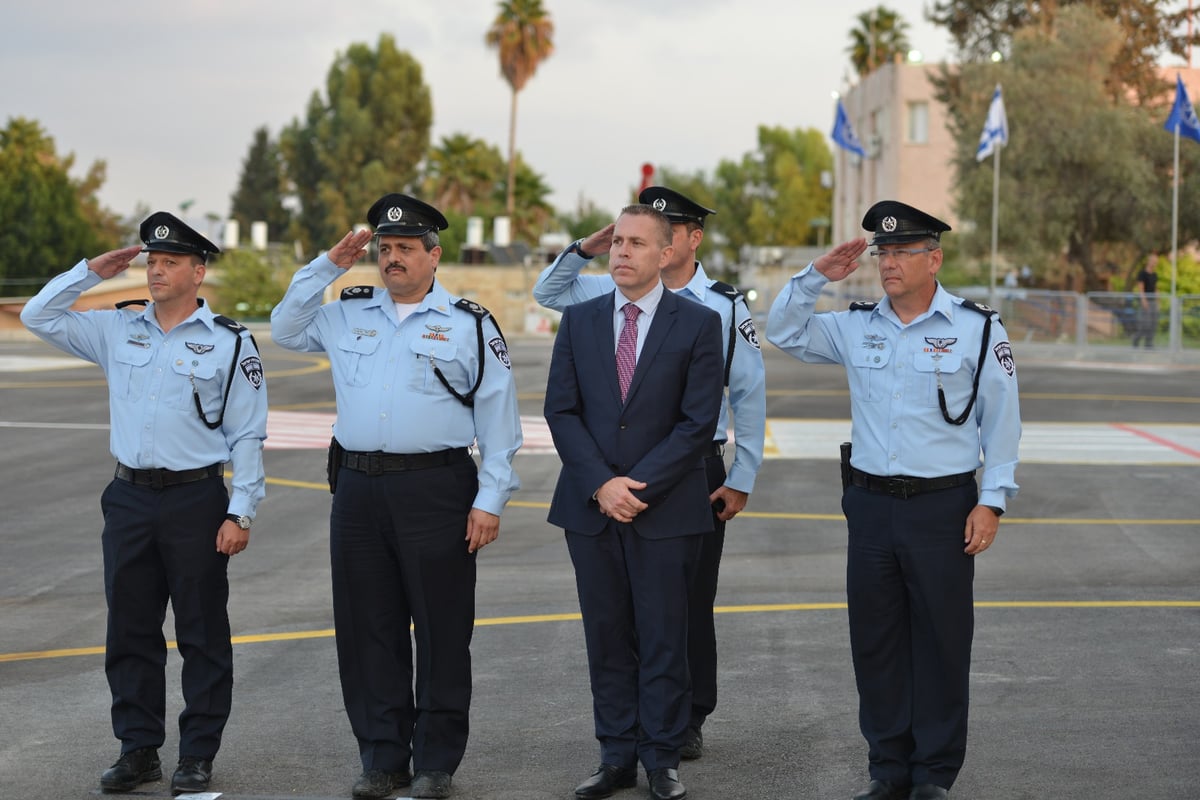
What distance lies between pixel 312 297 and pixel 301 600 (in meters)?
4.47

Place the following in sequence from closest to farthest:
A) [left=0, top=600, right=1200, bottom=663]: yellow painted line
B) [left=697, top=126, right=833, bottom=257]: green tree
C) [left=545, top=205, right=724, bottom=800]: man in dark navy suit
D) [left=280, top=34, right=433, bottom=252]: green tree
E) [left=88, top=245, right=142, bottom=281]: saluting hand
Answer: [left=545, top=205, right=724, bottom=800]: man in dark navy suit, [left=88, top=245, right=142, bottom=281]: saluting hand, [left=0, top=600, right=1200, bottom=663]: yellow painted line, [left=280, top=34, right=433, bottom=252]: green tree, [left=697, top=126, right=833, bottom=257]: green tree

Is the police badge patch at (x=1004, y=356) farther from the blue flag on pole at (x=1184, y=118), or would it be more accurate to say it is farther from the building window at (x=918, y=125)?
the building window at (x=918, y=125)

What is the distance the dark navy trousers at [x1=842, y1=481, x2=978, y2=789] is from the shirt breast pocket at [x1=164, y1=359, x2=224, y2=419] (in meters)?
2.61

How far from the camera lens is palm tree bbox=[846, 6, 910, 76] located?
3526 inches

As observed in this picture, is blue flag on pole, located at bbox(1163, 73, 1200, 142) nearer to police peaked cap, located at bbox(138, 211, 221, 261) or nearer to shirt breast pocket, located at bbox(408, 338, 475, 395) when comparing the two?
shirt breast pocket, located at bbox(408, 338, 475, 395)

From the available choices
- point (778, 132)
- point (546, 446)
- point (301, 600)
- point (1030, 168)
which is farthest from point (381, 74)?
point (301, 600)

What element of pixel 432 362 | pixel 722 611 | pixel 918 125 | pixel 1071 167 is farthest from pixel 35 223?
pixel 432 362

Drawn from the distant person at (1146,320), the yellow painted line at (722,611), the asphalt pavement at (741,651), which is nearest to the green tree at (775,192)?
the distant person at (1146,320)

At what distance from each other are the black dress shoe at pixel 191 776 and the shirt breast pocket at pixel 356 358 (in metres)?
1.60

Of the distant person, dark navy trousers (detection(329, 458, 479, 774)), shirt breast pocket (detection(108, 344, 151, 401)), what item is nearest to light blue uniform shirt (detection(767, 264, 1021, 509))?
dark navy trousers (detection(329, 458, 479, 774))

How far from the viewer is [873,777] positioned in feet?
20.3

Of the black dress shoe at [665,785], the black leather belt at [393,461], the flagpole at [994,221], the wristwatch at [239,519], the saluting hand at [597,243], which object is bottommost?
the black dress shoe at [665,785]

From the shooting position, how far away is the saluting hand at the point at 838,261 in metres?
6.26

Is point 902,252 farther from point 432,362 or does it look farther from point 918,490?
point 432,362
